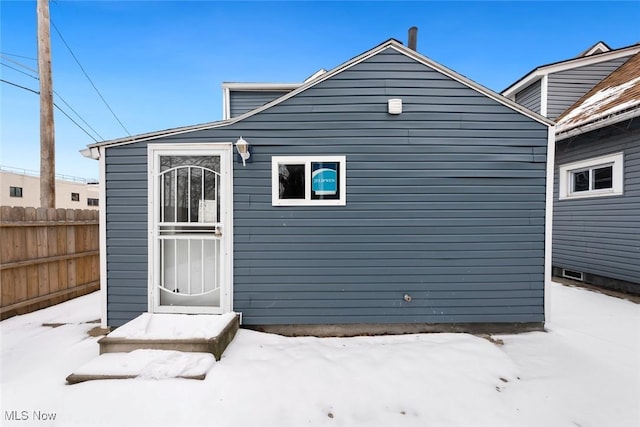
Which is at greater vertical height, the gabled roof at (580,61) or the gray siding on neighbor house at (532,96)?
the gabled roof at (580,61)

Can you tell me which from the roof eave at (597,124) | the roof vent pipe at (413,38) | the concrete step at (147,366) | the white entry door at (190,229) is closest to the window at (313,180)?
the white entry door at (190,229)

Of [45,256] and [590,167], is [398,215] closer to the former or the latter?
[590,167]

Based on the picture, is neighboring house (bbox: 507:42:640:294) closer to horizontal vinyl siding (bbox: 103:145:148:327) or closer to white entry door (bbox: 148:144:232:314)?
white entry door (bbox: 148:144:232:314)

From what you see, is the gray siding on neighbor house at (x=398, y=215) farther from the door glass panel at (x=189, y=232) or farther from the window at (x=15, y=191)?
the window at (x=15, y=191)

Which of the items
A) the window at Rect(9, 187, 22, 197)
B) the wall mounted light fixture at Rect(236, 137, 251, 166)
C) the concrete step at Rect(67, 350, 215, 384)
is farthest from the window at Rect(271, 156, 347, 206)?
the window at Rect(9, 187, 22, 197)

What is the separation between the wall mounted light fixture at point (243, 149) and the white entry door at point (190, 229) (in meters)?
0.22

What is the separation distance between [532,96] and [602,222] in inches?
179

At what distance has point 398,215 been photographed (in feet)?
11.3

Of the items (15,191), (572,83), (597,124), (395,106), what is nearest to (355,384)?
(395,106)

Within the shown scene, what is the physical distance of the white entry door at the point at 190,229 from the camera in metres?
3.39

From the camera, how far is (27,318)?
374cm

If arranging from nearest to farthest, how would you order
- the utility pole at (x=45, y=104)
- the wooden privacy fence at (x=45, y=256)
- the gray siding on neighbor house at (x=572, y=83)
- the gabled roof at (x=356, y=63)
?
1. the gabled roof at (x=356, y=63)
2. the wooden privacy fence at (x=45, y=256)
3. the utility pole at (x=45, y=104)
4. the gray siding on neighbor house at (x=572, y=83)

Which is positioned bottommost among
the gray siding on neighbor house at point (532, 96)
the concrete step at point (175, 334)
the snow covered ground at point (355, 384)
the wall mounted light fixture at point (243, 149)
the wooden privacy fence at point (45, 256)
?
the snow covered ground at point (355, 384)

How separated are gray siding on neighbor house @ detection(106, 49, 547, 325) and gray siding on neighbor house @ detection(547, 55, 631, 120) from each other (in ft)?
18.4
